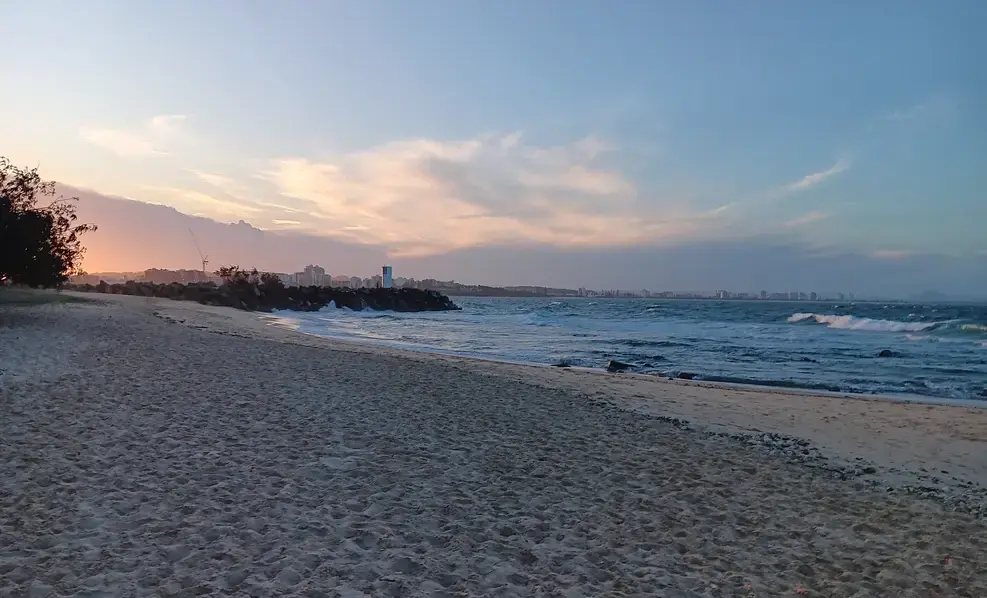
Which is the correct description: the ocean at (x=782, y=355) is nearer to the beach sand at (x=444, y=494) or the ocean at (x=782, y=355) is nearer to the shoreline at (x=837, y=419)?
the shoreline at (x=837, y=419)

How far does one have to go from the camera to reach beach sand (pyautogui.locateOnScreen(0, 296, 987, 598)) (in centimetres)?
431

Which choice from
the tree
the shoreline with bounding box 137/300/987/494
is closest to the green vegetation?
the tree

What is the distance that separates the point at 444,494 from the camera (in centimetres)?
591

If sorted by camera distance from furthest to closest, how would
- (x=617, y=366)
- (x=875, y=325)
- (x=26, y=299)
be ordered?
(x=875, y=325)
(x=26, y=299)
(x=617, y=366)

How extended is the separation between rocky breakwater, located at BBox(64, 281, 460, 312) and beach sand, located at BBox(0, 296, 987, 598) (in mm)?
41614

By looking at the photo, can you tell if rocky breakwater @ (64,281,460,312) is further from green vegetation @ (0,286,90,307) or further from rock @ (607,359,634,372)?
rock @ (607,359,634,372)

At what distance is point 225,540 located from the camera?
4547 millimetres

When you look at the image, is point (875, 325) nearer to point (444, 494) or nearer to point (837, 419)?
point (837, 419)

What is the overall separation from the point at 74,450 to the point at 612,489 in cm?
539

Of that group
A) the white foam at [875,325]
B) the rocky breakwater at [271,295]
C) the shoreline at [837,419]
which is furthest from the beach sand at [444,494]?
the rocky breakwater at [271,295]

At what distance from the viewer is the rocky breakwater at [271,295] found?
51.6 meters

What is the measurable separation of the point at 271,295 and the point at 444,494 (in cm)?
5338

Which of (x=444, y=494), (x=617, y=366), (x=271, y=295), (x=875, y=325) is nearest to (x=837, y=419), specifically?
(x=617, y=366)

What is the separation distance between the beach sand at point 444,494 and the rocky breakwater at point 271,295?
4161 centimetres
